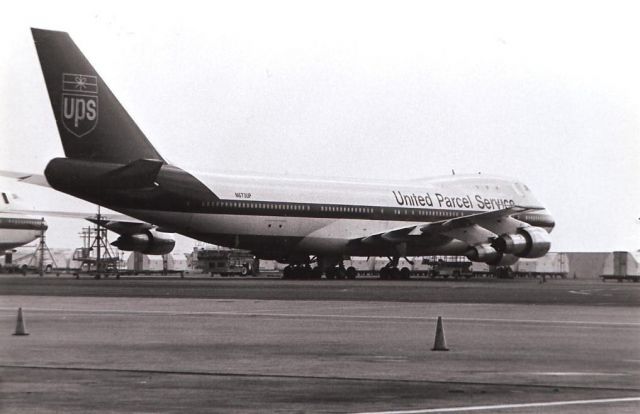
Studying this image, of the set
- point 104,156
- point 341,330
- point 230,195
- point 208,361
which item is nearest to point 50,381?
point 208,361

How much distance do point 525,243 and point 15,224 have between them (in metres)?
31.9

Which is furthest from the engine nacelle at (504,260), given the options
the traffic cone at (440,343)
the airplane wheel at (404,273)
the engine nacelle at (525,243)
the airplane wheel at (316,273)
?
the traffic cone at (440,343)

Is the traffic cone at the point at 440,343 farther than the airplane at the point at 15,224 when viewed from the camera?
No

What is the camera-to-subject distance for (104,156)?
50.7 m

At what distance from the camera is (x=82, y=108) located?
164ft

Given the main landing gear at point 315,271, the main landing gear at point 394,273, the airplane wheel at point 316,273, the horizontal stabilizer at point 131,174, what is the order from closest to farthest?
the horizontal stabilizer at point 131,174 → the main landing gear at point 315,271 → the airplane wheel at point 316,273 → the main landing gear at point 394,273

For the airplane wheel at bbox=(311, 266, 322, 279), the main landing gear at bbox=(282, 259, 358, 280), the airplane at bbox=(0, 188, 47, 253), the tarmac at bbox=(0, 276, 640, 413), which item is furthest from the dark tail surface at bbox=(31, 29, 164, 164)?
the tarmac at bbox=(0, 276, 640, 413)

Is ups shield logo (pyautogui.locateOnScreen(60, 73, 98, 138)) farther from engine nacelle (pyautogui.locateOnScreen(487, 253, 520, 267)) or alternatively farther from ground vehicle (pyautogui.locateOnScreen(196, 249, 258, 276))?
ground vehicle (pyautogui.locateOnScreen(196, 249, 258, 276))

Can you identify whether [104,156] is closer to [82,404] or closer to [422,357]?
[422,357]

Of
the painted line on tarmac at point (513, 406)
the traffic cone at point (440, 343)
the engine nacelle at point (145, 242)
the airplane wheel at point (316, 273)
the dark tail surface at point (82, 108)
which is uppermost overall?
the dark tail surface at point (82, 108)

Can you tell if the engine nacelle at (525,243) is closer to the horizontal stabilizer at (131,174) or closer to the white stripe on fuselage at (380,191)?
the white stripe on fuselage at (380,191)

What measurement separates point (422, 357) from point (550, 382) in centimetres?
347

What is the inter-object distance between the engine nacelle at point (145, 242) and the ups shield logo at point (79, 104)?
13.4m

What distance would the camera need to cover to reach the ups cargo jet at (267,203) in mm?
49750
